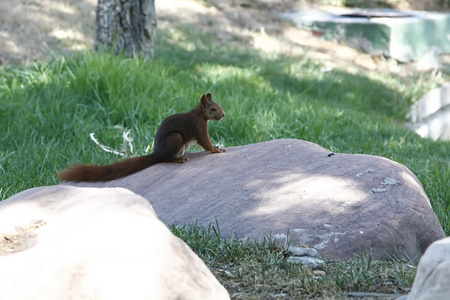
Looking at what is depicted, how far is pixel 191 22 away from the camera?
1085 cm

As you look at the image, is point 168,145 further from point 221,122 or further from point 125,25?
point 125,25

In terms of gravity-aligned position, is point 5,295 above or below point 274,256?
above

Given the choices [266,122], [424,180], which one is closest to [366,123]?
[266,122]

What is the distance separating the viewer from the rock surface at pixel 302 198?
3.09 m

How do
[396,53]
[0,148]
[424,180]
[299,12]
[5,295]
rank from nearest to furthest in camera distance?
[5,295] → [424,180] → [0,148] → [396,53] → [299,12]

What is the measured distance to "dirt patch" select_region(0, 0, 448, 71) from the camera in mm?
8352

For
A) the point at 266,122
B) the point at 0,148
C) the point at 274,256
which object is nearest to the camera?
the point at 274,256

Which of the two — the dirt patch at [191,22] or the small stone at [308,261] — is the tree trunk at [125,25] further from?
the small stone at [308,261]

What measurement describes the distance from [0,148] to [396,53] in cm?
824

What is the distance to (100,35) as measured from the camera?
704cm

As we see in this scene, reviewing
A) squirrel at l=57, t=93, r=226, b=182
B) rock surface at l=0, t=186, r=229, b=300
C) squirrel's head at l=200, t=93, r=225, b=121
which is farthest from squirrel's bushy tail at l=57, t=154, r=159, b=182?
rock surface at l=0, t=186, r=229, b=300

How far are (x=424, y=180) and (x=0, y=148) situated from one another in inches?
147

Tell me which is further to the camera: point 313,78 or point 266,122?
point 313,78

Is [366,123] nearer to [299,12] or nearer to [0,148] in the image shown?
[0,148]
